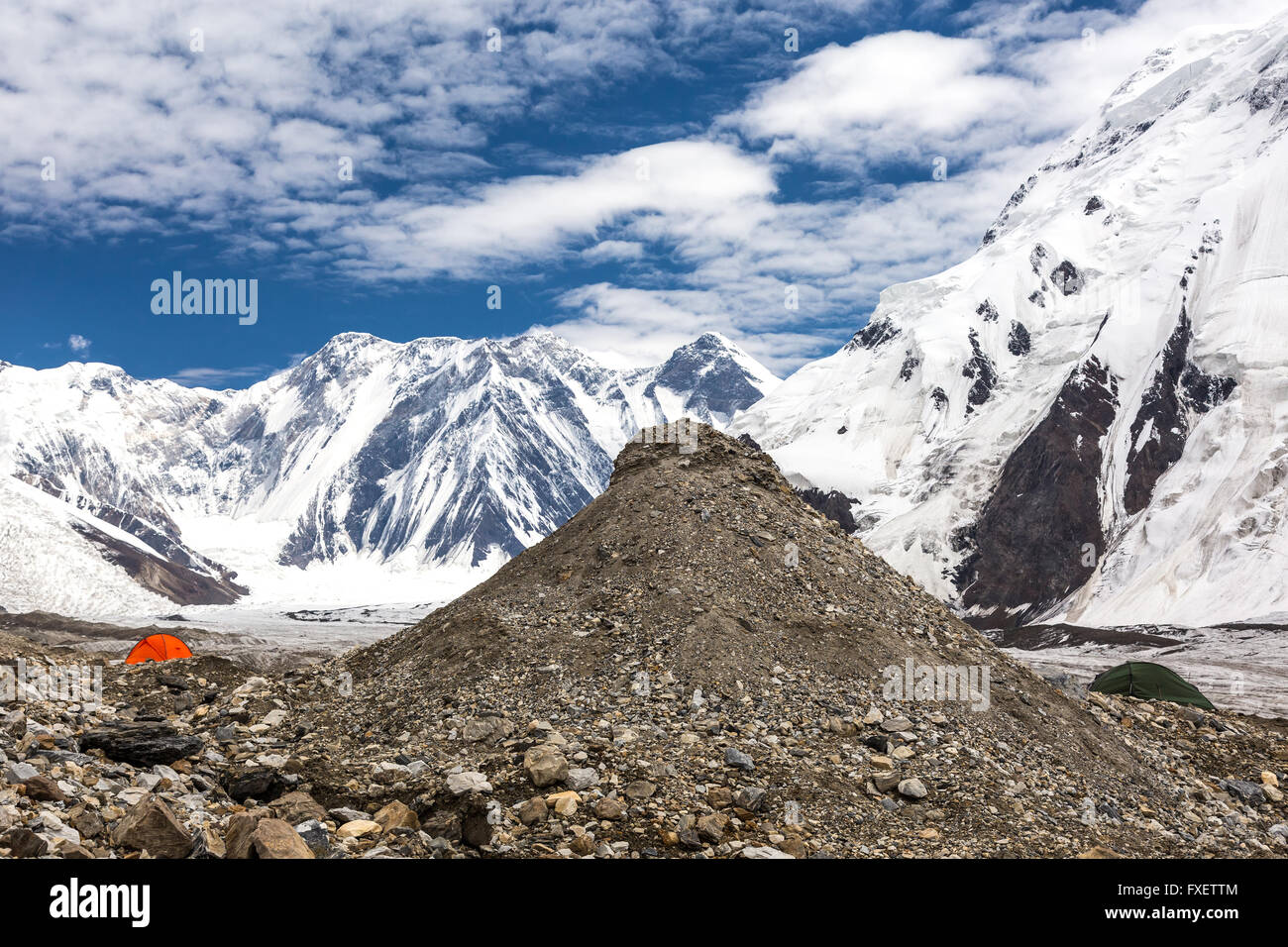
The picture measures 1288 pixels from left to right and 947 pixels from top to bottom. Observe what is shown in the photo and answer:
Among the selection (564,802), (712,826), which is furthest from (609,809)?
(712,826)

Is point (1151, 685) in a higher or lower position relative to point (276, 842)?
lower

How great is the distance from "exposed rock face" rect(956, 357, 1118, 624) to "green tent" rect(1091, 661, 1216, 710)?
14787 cm

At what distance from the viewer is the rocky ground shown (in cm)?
1422

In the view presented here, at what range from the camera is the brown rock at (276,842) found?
11.7 m

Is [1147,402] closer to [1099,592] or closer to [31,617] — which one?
[1099,592]

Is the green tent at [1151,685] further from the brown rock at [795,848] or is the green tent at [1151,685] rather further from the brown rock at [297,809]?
the brown rock at [297,809]

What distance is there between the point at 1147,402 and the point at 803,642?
182m

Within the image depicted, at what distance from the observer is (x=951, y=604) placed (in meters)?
190

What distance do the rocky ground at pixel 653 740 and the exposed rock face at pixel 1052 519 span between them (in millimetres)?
162751

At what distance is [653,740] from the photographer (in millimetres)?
17328

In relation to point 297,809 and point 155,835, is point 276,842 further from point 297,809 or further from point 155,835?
point 297,809

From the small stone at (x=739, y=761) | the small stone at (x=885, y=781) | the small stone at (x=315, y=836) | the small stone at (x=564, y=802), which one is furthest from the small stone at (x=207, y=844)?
the small stone at (x=885, y=781)

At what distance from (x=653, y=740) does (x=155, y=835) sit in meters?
8.35
